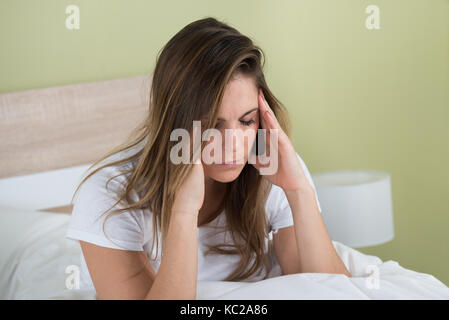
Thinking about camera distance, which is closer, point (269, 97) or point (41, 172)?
point (269, 97)

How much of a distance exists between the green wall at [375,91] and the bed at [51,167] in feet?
1.69

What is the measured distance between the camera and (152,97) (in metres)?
1.16

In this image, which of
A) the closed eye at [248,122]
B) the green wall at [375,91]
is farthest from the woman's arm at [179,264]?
the green wall at [375,91]

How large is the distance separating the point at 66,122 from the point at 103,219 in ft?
3.12

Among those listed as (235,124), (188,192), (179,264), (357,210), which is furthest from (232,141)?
(357,210)

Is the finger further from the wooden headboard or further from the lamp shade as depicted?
the wooden headboard

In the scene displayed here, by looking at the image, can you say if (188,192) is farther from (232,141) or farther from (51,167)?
(51,167)

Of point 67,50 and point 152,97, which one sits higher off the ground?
point 67,50

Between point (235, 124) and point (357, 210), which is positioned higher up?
point (235, 124)

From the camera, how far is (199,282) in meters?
1.17
